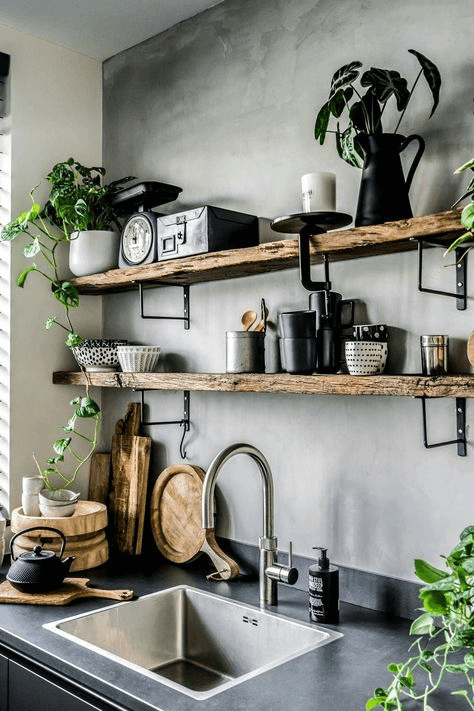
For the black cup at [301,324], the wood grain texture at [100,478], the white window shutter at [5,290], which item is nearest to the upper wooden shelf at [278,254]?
the black cup at [301,324]

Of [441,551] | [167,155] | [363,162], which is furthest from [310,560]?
[167,155]

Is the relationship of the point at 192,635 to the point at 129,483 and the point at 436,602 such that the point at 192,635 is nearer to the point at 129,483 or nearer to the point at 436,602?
the point at 129,483

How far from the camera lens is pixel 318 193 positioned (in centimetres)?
170

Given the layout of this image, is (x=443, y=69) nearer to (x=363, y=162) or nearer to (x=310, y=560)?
(x=363, y=162)


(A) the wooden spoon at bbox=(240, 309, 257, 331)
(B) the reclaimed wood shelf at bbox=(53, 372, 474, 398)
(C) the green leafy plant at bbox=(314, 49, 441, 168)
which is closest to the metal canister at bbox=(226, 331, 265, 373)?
(B) the reclaimed wood shelf at bbox=(53, 372, 474, 398)

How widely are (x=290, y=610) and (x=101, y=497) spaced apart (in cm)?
92

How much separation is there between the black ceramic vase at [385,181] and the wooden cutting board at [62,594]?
117 cm

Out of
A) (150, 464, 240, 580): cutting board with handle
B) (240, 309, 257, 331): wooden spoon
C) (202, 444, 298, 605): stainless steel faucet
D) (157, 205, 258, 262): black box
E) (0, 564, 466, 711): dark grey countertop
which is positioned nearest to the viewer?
(0, 564, 466, 711): dark grey countertop

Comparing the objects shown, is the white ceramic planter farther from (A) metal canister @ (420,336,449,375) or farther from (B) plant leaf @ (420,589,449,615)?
(B) plant leaf @ (420,589,449,615)

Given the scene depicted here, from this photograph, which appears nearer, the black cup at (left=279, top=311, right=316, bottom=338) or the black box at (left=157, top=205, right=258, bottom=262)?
the black cup at (left=279, top=311, right=316, bottom=338)

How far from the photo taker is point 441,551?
1659mm

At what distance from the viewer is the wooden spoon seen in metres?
2.05

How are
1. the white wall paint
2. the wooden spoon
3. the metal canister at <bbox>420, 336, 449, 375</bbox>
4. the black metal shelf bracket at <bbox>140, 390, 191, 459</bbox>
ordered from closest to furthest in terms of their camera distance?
the metal canister at <bbox>420, 336, 449, 375</bbox> → the wooden spoon → the black metal shelf bracket at <bbox>140, 390, 191, 459</bbox> → the white wall paint

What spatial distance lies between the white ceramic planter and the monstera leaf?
1072 millimetres
